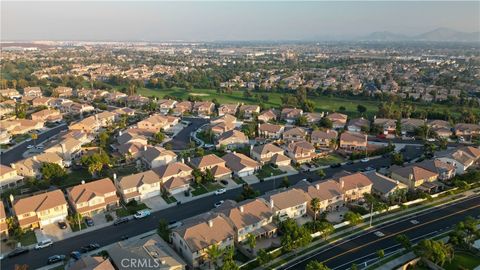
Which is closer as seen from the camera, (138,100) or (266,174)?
(266,174)

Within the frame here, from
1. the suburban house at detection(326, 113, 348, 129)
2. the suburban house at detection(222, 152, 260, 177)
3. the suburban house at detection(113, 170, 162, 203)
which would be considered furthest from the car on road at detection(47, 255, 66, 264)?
the suburban house at detection(326, 113, 348, 129)

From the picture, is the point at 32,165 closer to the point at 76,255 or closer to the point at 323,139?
the point at 76,255

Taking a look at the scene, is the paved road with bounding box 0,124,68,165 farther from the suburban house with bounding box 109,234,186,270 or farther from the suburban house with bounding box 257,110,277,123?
the suburban house with bounding box 257,110,277,123

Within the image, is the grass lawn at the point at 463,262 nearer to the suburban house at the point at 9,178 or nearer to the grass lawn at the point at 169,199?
the grass lawn at the point at 169,199

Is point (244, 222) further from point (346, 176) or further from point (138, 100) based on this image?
point (138, 100)

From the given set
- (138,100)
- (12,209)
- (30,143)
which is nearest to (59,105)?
(138,100)

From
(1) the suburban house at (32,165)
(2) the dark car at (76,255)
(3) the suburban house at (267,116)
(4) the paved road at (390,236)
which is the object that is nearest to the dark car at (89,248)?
(2) the dark car at (76,255)
